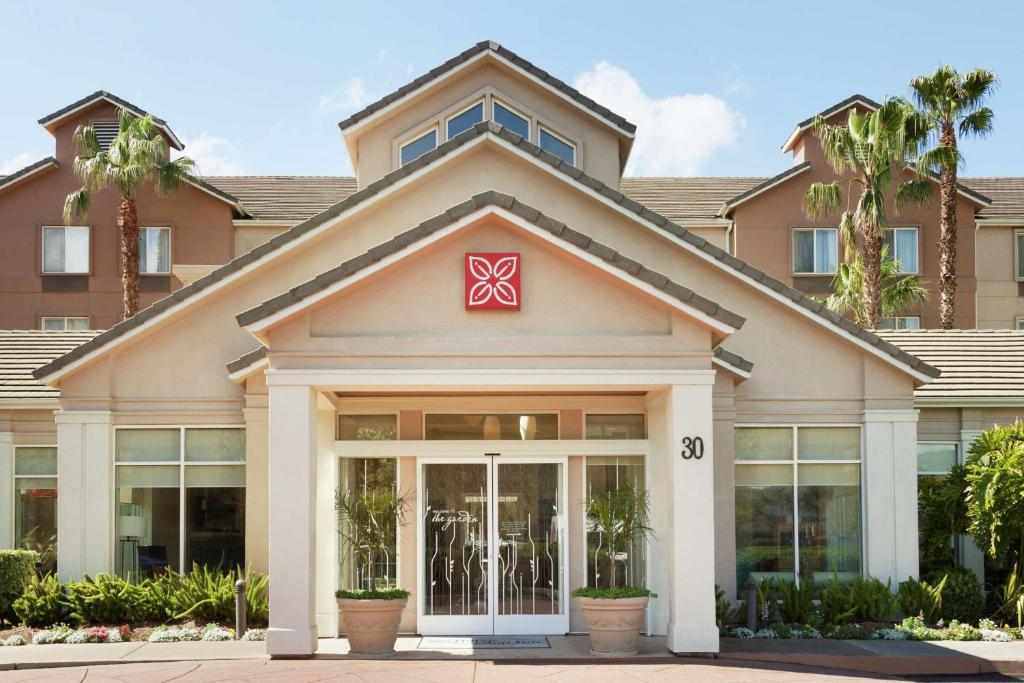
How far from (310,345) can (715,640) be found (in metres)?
6.28

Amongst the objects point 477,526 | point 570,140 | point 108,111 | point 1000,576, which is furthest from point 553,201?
point 108,111

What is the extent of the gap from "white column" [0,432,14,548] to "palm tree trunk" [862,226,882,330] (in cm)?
2064

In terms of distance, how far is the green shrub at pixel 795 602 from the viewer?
17.2 m

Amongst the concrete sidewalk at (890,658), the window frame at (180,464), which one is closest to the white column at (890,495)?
the concrete sidewalk at (890,658)

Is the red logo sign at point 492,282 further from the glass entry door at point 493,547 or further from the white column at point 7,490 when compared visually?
the white column at point 7,490

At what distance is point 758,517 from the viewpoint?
18156 mm

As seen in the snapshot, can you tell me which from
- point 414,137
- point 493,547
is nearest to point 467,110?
point 414,137

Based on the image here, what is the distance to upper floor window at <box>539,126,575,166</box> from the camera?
71.6ft

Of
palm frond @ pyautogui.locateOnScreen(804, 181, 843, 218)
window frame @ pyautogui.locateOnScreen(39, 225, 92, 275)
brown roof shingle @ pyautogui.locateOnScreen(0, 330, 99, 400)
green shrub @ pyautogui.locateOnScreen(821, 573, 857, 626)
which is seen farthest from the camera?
window frame @ pyautogui.locateOnScreen(39, 225, 92, 275)

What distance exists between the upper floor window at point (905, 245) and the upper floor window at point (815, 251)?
172 cm

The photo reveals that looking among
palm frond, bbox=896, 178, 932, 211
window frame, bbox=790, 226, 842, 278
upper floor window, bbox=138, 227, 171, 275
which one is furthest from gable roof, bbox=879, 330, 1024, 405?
upper floor window, bbox=138, 227, 171, 275

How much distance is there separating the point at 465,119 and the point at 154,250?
16.3 metres

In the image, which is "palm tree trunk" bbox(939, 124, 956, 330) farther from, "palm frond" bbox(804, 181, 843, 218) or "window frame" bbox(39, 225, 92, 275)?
"window frame" bbox(39, 225, 92, 275)

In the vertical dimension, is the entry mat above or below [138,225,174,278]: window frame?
below
